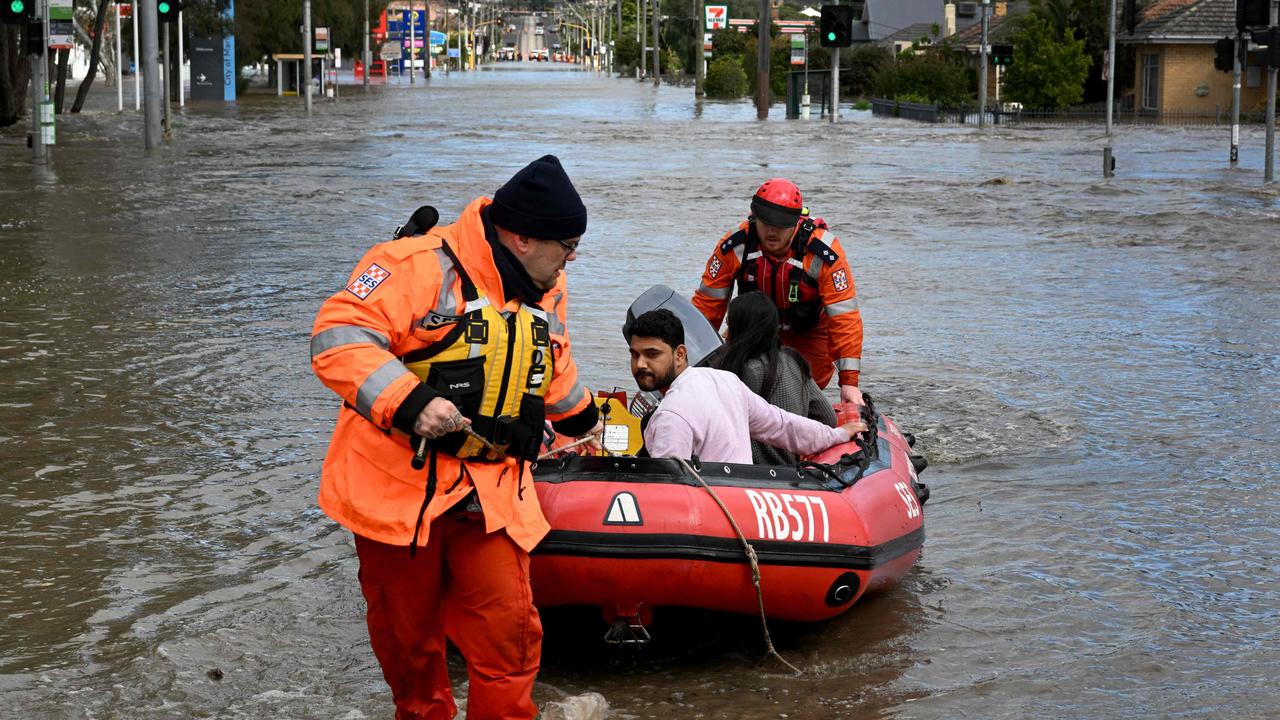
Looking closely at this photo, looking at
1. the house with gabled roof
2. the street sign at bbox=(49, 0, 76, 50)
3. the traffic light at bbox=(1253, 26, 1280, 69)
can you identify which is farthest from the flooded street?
the house with gabled roof

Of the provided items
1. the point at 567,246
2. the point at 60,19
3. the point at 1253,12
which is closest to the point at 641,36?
the point at 60,19

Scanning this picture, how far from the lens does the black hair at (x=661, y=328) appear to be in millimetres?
6586

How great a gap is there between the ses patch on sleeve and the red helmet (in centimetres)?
386

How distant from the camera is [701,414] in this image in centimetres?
636

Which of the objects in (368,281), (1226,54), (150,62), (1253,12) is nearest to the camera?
(368,281)

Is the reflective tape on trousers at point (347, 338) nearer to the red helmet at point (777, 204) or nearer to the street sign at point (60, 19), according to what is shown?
the red helmet at point (777, 204)

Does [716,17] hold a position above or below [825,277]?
above

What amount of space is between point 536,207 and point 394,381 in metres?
0.59

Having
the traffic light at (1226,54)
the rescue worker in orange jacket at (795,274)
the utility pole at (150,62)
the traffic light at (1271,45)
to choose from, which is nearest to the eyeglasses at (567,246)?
the rescue worker in orange jacket at (795,274)

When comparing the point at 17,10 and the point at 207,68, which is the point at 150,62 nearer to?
the point at 17,10

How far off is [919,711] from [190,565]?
318 centimetres

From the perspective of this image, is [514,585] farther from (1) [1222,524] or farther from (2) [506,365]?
(1) [1222,524]

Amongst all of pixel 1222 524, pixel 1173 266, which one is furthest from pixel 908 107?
pixel 1222 524

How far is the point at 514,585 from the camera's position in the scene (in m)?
4.44
